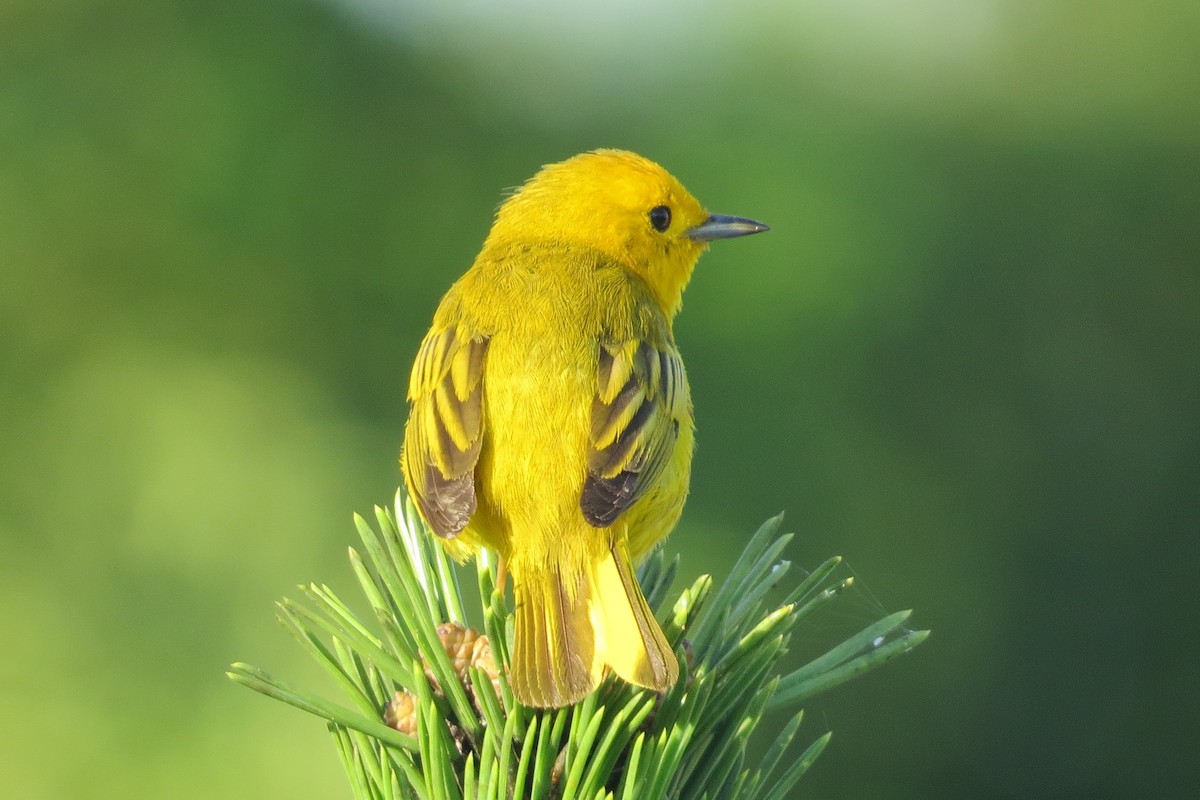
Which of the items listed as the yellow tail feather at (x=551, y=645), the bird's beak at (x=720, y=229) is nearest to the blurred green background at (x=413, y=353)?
the bird's beak at (x=720, y=229)

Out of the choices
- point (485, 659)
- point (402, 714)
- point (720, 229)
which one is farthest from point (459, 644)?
point (720, 229)

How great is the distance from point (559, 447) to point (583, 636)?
59 cm

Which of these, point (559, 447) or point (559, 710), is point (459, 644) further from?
point (559, 447)

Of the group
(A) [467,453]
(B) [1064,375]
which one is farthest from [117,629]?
(B) [1064,375]

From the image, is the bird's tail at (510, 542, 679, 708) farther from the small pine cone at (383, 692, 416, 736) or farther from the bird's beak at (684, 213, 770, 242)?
the bird's beak at (684, 213, 770, 242)

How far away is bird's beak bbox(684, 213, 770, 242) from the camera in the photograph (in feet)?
11.8

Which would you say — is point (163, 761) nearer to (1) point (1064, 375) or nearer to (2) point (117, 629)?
(2) point (117, 629)

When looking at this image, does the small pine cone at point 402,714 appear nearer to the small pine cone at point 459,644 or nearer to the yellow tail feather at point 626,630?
the small pine cone at point 459,644

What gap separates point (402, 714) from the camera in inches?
69.8

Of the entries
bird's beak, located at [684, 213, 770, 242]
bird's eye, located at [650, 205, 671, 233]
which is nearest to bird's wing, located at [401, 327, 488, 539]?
bird's eye, located at [650, 205, 671, 233]

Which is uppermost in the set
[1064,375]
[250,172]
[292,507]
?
[250,172]

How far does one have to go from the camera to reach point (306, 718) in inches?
167

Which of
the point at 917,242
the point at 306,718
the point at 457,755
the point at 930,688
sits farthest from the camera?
the point at 917,242

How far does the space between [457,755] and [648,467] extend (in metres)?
0.85
